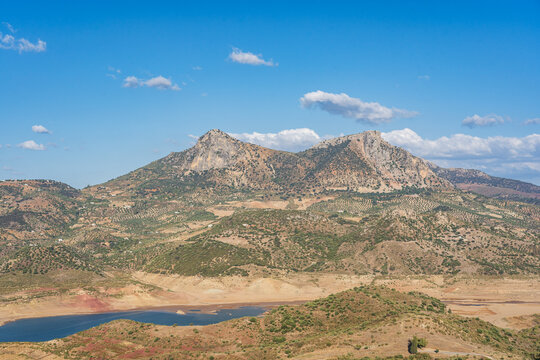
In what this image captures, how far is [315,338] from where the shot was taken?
247ft

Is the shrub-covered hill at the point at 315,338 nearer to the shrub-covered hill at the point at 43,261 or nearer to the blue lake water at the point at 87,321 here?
the blue lake water at the point at 87,321

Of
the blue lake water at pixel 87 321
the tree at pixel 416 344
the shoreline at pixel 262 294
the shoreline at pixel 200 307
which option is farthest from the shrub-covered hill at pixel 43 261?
the tree at pixel 416 344

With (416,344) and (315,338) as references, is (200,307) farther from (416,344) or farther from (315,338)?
(416,344)

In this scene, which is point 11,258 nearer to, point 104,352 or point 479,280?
point 104,352

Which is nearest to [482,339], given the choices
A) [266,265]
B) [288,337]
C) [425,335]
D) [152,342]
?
[425,335]

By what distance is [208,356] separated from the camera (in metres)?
70.1

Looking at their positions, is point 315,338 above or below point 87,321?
above

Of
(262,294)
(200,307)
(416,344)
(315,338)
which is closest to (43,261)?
(200,307)

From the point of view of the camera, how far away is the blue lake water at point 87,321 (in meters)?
123

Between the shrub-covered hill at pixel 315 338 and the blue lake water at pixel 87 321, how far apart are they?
1788 inches

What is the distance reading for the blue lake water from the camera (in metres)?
123

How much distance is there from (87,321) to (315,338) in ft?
306

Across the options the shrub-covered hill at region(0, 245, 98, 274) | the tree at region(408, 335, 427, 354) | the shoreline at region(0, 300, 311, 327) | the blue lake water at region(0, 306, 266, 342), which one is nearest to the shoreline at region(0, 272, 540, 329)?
the shoreline at region(0, 300, 311, 327)

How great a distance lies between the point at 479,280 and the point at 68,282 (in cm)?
16330
